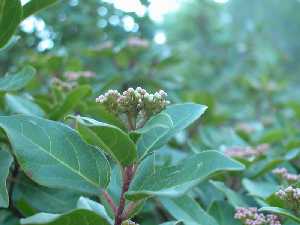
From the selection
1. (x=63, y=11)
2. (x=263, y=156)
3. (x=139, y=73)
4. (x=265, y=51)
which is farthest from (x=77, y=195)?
(x=265, y=51)

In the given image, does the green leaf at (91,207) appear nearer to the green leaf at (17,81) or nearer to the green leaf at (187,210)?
the green leaf at (187,210)

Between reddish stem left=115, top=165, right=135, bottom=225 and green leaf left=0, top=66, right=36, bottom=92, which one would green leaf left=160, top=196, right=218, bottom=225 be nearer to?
reddish stem left=115, top=165, right=135, bottom=225

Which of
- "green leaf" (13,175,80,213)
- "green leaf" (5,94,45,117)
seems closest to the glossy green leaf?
"green leaf" (13,175,80,213)

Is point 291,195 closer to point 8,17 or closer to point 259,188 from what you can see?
point 259,188

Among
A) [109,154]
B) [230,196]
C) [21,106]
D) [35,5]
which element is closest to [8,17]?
[35,5]

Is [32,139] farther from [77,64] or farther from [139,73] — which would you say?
[139,73]

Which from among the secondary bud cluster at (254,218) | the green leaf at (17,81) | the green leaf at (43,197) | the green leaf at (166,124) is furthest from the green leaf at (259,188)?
the green leaf at (17,81)
